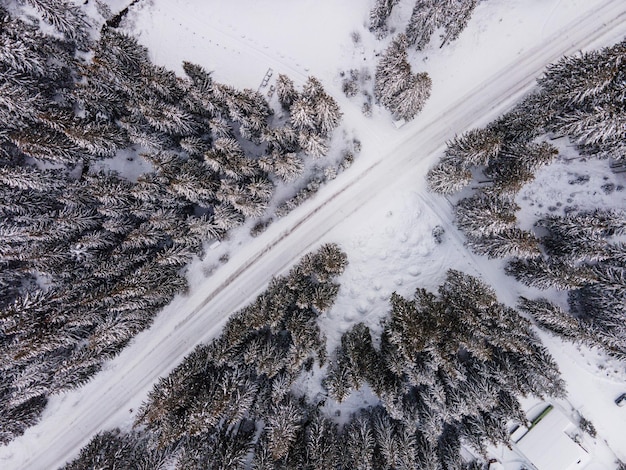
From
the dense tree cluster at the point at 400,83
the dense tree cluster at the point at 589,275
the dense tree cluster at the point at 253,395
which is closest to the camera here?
the dense tree cluster at the point at 589,275

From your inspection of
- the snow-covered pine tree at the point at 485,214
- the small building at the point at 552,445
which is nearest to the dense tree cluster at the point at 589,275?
the snow-covered pine tree at the point at 485,214

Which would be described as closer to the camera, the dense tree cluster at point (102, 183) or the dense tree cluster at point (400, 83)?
the dense tree cluster at point (400, 83)

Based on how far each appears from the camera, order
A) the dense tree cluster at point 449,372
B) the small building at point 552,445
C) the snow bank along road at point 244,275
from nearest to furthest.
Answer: the dense tree cluster at point 449,372 < the small building at point 552,445 < the snow bank along road at point 244,275

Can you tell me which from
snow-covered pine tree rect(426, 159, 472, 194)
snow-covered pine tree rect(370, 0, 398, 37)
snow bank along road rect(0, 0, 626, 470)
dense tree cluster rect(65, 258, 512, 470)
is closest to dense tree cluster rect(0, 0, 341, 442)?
snow bank along road rect(0, 0, 626, 470)

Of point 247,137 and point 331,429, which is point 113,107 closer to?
point 247,137

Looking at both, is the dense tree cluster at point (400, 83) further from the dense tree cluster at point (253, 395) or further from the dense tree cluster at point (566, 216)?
the dense tree cluster at point (253, 395)

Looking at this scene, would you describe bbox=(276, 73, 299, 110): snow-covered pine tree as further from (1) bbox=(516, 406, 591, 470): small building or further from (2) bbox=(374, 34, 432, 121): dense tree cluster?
(1) bbox=(516, 406, 591, 470): small building

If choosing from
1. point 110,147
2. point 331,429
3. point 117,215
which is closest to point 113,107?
point 110,147
